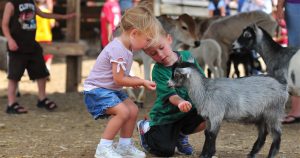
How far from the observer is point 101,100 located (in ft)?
16.7

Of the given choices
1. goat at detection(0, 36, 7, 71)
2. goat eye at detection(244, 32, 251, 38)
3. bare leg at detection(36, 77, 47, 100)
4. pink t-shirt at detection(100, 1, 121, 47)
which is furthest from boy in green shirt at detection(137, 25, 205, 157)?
pink t-shirt at detection(100, 1, 121, 47)

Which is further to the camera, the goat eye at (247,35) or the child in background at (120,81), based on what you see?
the goat eye at (247,35)

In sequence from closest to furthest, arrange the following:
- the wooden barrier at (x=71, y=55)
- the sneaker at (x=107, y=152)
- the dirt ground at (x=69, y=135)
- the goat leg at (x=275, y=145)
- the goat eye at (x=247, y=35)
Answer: the sneaker at (x=107, y=152)
the goat leg at (x=275, y=145)
the dirt ground at (x=69, y=135)
the goat eye at (x=247, y=35)
the wooden barrier at (x=71, y=55)

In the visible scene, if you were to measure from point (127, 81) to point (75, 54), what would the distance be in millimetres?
5864

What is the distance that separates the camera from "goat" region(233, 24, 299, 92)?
709cm

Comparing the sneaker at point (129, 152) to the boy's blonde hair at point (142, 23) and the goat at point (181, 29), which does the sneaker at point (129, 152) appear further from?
the goat at point (181, 29)

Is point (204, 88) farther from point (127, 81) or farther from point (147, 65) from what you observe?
point (147, 65)

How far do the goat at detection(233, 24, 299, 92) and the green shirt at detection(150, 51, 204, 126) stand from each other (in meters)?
1.93

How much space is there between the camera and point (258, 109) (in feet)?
16.4

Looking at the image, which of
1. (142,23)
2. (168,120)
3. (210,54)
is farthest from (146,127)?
(210,54)

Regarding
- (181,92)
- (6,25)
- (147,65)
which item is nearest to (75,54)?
(147,65)

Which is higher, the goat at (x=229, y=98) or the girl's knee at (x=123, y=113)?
the goat at (x=229, y=98)

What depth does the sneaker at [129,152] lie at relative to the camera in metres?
5.25

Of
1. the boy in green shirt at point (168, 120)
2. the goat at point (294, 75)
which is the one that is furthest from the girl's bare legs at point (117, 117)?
the goat at point (294, 75)
